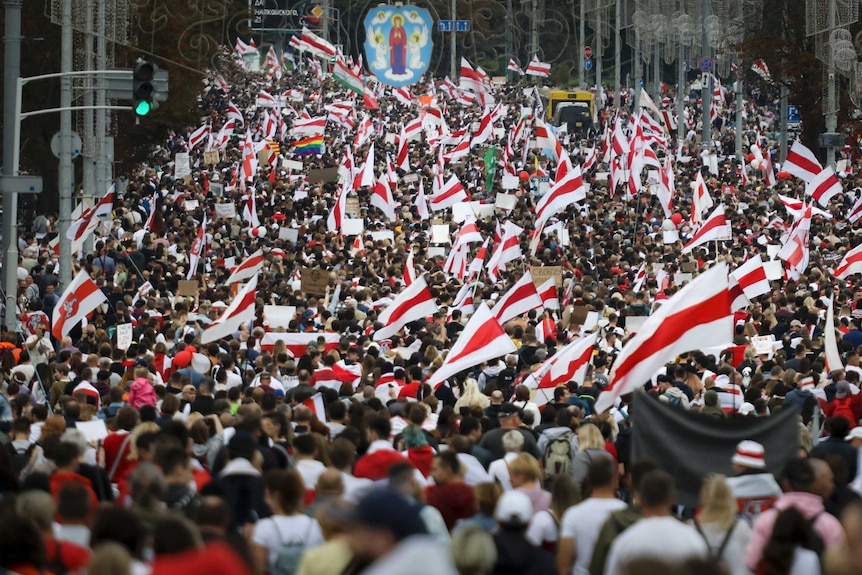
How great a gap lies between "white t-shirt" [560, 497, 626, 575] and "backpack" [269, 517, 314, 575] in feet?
3.86

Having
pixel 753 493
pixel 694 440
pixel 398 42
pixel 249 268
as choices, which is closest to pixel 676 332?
pixel 694 440

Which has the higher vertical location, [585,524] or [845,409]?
[585,524]

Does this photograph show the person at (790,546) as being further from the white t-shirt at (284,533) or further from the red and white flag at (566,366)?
the red and white flag at (566,366)

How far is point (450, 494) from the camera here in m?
8.77

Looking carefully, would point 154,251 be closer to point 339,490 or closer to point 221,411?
point 221,411

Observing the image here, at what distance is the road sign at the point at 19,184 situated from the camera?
2489cm

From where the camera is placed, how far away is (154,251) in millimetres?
29797

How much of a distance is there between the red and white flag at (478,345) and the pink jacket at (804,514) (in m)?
5.67

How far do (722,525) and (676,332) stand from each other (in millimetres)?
3334

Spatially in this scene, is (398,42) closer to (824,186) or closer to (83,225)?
(824,186)

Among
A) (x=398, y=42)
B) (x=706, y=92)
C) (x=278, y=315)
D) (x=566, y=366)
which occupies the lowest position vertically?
(x=278, y=315)

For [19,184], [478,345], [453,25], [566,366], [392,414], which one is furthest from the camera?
[453,25]

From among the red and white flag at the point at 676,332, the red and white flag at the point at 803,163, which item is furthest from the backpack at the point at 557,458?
the red and white flag at the point at 803,163

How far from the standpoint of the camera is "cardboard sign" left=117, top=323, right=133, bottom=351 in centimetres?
1803
